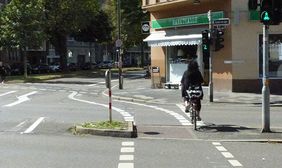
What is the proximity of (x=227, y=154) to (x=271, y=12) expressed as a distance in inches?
182

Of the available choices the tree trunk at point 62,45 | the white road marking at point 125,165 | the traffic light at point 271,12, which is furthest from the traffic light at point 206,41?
the tree trunk at point 62,45

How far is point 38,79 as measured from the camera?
5122cm

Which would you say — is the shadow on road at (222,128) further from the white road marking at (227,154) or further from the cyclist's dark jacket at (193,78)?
the white road marking at (227,154)

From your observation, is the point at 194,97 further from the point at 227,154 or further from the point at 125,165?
the point at 125,165

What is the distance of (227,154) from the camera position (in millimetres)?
10766

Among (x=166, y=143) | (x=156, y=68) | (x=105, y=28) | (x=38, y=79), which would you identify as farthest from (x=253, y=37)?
(x=105, y=28)

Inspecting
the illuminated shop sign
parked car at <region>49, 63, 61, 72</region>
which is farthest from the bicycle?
parked car at <region>49, 63, 61, 72</region>

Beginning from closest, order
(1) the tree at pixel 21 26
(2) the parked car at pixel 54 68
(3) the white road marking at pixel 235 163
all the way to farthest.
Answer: (3) the white road marking at pixel 235 163
(1) the tree at pixel 21 26
(2) the parked car at pixel 54 68

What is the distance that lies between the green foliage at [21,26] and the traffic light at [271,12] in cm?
3922

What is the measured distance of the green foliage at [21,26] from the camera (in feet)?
167

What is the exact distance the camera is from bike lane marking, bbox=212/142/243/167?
9594mm

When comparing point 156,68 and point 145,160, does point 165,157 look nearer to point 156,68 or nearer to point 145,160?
point 145,160

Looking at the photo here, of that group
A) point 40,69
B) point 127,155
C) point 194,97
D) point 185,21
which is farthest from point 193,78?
point 40,69

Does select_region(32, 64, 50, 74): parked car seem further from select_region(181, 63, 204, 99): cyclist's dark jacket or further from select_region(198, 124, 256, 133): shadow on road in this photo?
select_region(198, 124, 256, 133): shadow on road
